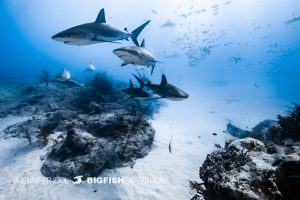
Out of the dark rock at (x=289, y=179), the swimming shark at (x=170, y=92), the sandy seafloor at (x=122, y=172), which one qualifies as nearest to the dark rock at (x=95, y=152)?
the sandy seafloor at (x=122, y=172)

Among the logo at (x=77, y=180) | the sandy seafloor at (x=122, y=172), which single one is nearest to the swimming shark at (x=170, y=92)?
the sandy seafloor at (x=122, y=172)

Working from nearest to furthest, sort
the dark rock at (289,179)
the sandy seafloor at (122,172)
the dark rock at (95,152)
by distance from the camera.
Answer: the dark rock at (289,179), the sandy seafloor at (122,172), the dark rock at (95,152)

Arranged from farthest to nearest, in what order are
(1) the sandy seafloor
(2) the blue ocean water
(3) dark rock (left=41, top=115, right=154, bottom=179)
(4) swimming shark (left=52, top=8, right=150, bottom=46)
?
1. (2) the blue ocean water
2. (3) dark rock (left=41, top=115, right=154, bottom=179)
3. (1) the sandy seafloor
4. (4) swimming shark (left=52, top=8, right=150, bottom=46)

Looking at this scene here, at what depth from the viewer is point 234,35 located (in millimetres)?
150250

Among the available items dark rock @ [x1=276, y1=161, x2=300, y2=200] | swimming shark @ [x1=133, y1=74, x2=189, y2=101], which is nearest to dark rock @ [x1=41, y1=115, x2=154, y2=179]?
swimming shark @ [x1=133, y1=74, x2=189, y2=101]

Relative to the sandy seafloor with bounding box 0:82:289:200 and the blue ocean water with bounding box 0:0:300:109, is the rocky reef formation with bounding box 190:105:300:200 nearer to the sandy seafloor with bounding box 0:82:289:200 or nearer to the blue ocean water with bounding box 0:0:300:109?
the sandy seafloor with bounding box 0:82:289:200

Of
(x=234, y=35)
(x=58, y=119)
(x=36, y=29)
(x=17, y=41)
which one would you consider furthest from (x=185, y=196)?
(x=17, y=41)

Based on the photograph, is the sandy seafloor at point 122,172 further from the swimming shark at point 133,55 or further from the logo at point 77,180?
the swimming shark at point 133,55

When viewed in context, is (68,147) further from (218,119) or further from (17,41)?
(17,41)

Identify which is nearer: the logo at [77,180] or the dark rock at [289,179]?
the dark rock at [289,179]

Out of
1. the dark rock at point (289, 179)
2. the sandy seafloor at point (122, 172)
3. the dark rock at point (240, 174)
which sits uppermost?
the dark rock at point (289, 179)

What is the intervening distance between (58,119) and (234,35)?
161 meters

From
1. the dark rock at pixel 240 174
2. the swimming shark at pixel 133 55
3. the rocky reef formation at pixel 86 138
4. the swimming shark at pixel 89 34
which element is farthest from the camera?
the rocky reef formation at pixel 86 138

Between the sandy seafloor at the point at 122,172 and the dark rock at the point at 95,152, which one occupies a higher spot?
the dark rock at the point at 95,152
